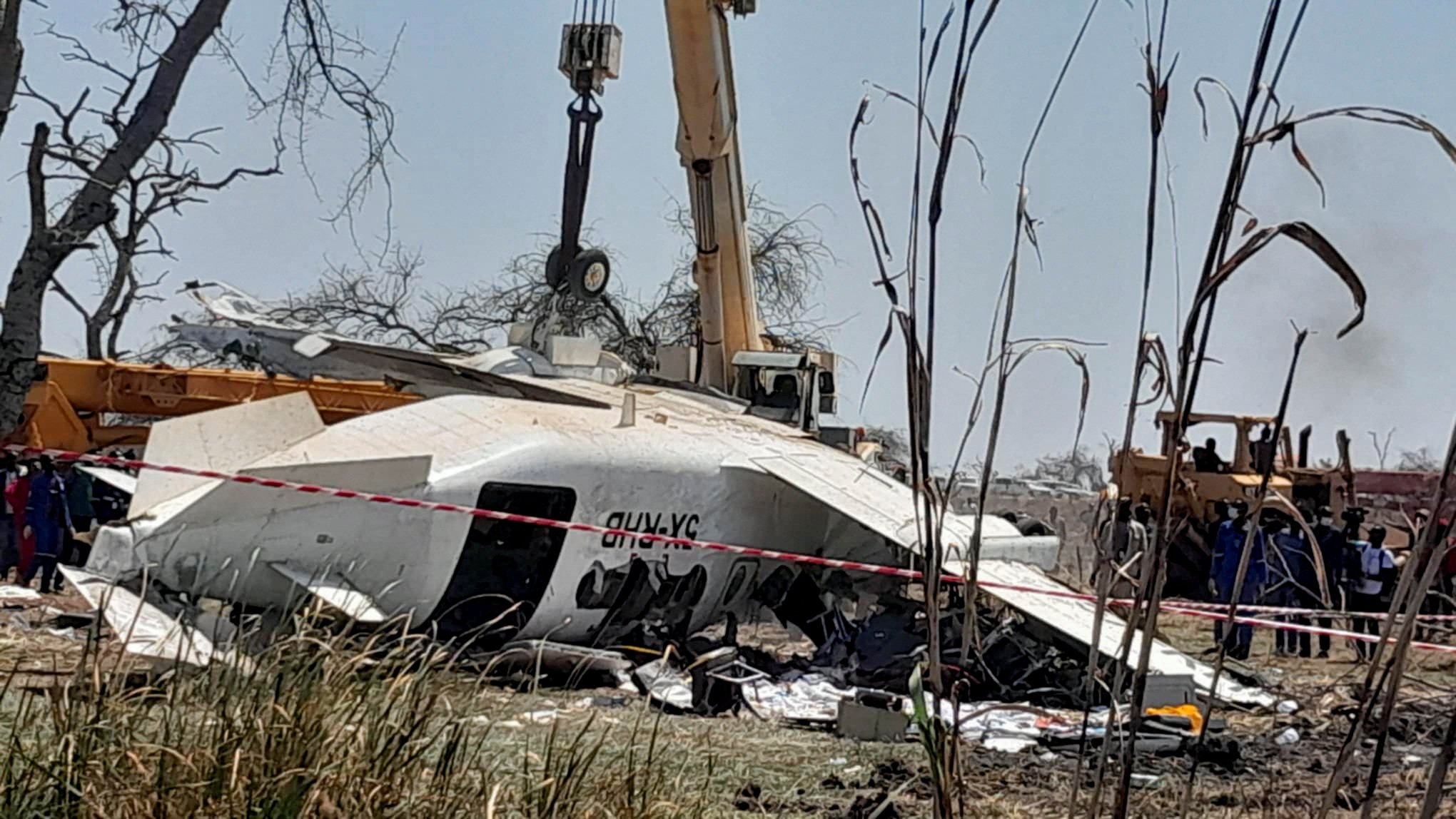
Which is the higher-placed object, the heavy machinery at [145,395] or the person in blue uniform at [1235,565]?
the heavy machinery at [145,395]

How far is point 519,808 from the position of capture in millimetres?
3637

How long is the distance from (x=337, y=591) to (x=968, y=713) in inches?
134

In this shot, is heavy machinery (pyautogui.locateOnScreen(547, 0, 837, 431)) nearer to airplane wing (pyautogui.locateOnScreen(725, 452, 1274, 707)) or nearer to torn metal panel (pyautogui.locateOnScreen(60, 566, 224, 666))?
airplane wing (pyautogui.locateOnScreen(725, 452, 1274, 707))

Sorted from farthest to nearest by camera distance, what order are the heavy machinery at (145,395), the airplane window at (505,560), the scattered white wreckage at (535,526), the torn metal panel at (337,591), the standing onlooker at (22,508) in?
the standing onlooker at (22,508)
the heavy machinery at (145,395)
the airplane window at (505,560)
the scattered white wreckage at (535,526)
the torn metal panel at (337,591)

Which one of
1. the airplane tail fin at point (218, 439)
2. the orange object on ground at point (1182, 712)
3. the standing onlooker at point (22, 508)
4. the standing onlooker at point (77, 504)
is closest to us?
the orange object on ground at point (1182, 712)

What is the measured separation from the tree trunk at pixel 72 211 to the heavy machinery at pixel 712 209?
22.8ft

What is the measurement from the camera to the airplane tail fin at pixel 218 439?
8539mm

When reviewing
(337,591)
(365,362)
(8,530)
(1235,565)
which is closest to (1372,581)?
(1235,565)

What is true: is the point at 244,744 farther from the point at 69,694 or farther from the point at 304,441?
the point at 304,441

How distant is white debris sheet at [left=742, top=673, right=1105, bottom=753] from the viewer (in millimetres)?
7824

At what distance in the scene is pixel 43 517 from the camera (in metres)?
14.8

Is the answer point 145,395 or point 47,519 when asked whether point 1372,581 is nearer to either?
point 145,395

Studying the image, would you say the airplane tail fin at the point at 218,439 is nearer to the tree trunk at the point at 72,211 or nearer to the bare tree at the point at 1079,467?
the tree trunk at the point at 72,211

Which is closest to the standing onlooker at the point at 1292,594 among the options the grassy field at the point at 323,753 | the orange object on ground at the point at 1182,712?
the orange object on ground at the point at 1182,712
